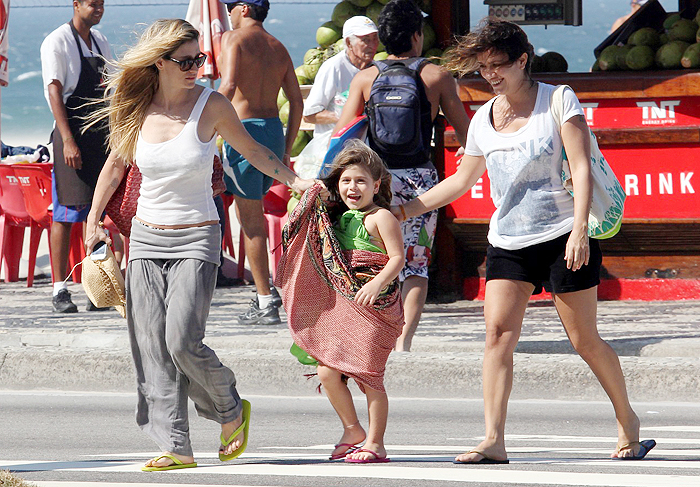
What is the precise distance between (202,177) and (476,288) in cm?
489

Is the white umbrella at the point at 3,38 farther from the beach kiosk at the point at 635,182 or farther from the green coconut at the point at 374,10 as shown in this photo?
the beach kiosk at the point at 635,182

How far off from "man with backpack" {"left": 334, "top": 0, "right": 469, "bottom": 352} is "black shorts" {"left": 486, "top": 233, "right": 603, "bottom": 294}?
6.27 ft

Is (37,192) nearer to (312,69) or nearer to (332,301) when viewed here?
(312,69)

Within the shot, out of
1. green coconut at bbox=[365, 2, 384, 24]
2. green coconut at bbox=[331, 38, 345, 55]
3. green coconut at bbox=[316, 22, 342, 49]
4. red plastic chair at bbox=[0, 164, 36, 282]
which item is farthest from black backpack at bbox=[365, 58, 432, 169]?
red plastic chair at bbox=[0, 164, 36, 282]

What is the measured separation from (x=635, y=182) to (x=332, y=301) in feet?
15.1

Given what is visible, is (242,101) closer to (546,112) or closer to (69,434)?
(69,434)

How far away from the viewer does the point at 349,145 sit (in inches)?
205

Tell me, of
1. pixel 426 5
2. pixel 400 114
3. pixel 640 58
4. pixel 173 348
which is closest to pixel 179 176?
pixel 173 348

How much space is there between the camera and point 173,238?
497cm

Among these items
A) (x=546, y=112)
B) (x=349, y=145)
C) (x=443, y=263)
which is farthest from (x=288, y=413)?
(x=443, y=263)

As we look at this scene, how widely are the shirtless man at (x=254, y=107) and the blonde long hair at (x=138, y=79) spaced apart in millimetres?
3014

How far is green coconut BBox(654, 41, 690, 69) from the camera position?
9023mm

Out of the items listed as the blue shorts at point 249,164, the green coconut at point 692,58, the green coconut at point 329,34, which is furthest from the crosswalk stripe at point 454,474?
the green coconut at point 329,34

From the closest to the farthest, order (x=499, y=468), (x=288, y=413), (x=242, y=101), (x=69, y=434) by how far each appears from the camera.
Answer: (x=499, y=468)
(x=69, y=434)
(x=288, y=413)
(x=242, y=101)
